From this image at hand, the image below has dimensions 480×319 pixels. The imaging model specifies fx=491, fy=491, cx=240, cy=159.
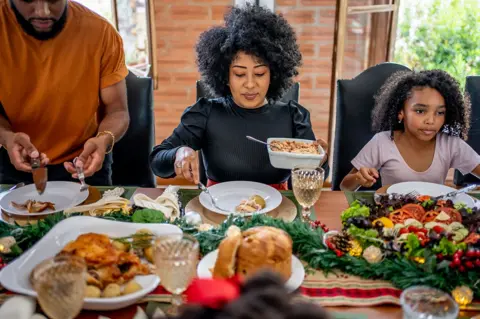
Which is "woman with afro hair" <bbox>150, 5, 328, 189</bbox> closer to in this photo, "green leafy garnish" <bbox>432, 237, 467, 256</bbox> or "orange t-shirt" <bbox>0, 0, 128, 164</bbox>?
"orange t-shirt" <bbox>0, 0, 128, 164</bbox>

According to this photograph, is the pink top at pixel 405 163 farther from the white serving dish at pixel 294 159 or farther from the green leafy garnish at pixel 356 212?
the green leafy garnish at pixel 356 212

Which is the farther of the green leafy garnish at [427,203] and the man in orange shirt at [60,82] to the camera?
the man in orange shirt at [60,82]

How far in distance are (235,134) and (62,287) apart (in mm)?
1173

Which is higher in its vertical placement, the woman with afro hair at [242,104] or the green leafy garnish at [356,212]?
the woman with afro hair at [242,104]

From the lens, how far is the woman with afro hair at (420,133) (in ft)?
6.29

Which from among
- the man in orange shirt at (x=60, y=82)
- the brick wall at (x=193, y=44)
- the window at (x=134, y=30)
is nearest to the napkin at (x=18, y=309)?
the man in orange shirt at (x=60, y=82)

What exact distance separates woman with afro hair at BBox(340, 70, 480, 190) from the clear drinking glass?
100cm

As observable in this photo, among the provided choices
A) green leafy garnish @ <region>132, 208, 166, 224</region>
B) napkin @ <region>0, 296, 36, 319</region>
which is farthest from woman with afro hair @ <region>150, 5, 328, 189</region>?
napkin @ <region>0, 296, 36, 319</region>

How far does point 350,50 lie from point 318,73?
1.41ft

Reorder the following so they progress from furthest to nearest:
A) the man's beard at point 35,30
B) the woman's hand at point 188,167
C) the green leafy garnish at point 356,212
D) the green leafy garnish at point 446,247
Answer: the man's beard at point 35,30 < the woman's hand at point 188,167 < the green leafy garnish at point 356,212 < the green leafy garnish at point 446,247

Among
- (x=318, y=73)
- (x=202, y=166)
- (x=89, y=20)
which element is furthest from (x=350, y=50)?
(x=89, y=20)

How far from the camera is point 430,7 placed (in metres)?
4.23

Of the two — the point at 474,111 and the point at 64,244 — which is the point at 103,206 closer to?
the point at 64,244

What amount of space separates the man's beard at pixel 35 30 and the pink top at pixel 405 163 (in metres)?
1.29
